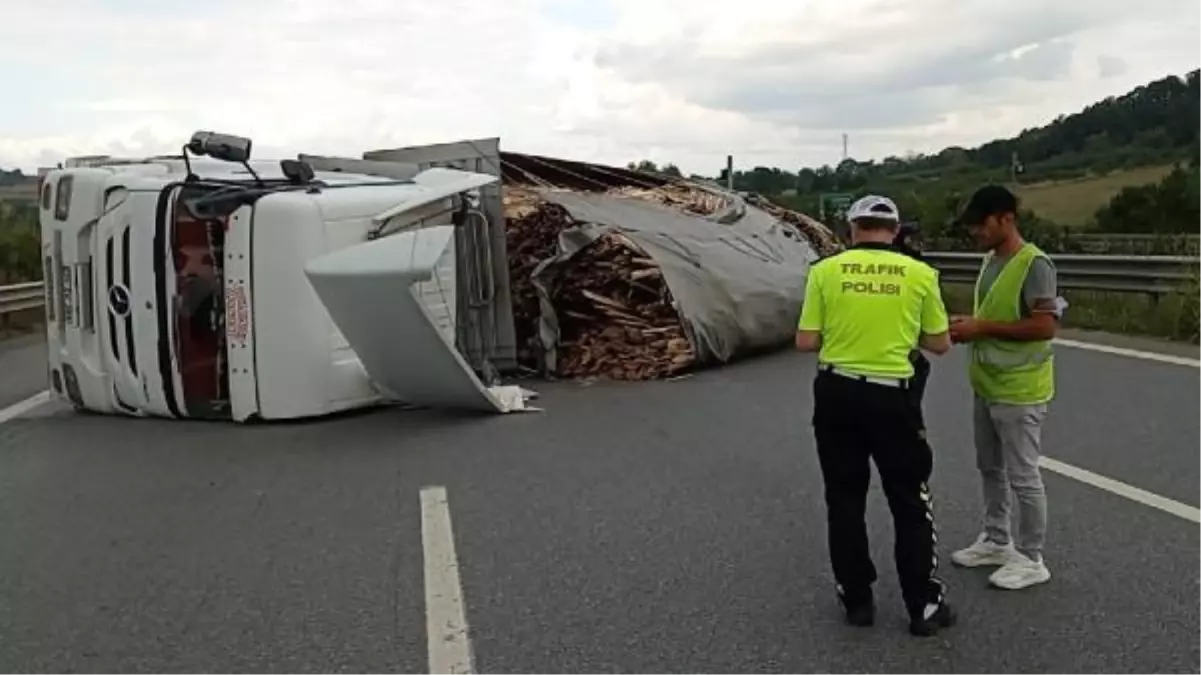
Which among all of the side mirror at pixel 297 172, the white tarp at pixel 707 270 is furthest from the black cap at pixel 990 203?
the white tarp at pixel 707 270

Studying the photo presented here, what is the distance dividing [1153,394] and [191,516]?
23.0ft

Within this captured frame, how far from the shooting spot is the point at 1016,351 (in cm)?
561

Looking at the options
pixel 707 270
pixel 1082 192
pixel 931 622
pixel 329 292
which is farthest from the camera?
pixel 1082 192

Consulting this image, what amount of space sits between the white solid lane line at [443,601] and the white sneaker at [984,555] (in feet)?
7.06

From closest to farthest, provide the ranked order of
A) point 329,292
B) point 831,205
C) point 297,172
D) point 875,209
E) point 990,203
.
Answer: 1. point 875,209
2. point 990,203
3. point 329,292
4. point 297,172
5. point 831,205

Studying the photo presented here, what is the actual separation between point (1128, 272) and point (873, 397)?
11287mm

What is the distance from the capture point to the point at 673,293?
12.9m

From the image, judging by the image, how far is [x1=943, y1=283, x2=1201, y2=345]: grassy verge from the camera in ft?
44.2

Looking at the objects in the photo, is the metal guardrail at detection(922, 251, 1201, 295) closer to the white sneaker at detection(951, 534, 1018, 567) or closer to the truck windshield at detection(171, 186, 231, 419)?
the truck windshield at detection(171, 186, 231, 419)

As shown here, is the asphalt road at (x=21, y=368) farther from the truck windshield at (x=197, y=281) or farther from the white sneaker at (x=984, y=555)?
the white sneaker at (x=984, y=555)

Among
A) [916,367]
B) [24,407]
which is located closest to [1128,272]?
[916,367]

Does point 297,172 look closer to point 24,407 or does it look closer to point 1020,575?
point 24,407

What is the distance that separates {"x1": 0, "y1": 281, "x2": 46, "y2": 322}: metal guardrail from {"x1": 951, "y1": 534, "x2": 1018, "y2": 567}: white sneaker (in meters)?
17.3

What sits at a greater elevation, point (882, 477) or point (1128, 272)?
point (1128, 272)
